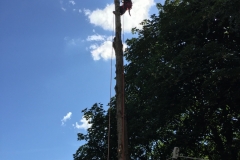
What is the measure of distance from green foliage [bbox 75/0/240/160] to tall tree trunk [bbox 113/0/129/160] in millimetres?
5880

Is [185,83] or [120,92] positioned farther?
[185,83]

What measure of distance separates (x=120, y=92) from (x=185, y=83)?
8293mm

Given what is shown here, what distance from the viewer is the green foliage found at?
44.0 feet

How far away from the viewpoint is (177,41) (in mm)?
15234

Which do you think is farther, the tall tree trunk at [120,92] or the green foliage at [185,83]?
the green foliage at [185,83]

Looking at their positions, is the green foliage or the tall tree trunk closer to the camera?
the tall tree trunk

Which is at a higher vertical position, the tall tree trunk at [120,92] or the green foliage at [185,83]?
the green foliage at [185,83]

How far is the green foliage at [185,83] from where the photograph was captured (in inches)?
528

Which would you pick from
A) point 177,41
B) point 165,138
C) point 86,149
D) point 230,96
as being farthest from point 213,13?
point 86,149

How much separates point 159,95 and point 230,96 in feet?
11.0

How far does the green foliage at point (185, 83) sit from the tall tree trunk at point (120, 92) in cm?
588

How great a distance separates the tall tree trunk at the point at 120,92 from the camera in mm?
6754

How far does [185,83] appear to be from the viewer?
49.2ft

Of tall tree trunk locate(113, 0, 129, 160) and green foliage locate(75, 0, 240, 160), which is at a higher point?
green foliage locate(75, 0, 240, 160)
